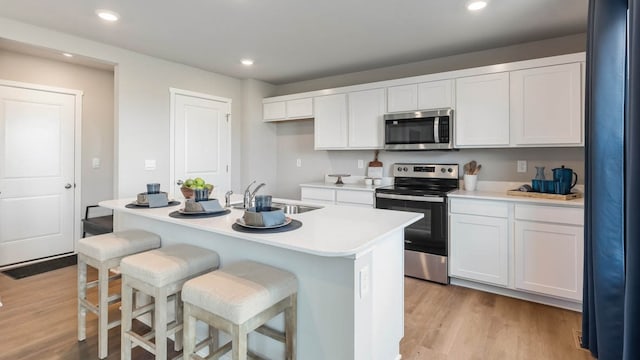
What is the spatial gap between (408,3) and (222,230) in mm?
2112

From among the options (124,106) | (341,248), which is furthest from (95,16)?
(341,248)

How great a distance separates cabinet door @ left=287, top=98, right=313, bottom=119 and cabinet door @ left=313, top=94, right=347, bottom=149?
4.2 inches


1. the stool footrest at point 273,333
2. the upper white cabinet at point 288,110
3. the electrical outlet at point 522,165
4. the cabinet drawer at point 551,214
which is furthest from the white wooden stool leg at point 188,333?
the upper white cabinet at point 288,110

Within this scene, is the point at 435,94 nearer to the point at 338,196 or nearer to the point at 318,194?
the point at 338,196

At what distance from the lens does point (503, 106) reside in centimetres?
320

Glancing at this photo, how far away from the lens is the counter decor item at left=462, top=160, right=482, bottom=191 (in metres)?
3.55

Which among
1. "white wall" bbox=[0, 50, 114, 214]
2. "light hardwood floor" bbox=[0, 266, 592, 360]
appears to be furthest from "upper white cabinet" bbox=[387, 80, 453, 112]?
"white wall" bbox=[0, 50, 114, 214]

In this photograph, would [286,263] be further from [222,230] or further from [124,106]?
[124,106]

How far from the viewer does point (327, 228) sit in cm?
168

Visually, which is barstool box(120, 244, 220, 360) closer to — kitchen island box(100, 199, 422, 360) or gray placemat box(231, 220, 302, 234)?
kitchen island box(100, 199, 422, 360)

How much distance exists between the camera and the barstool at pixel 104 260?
82.8 inches

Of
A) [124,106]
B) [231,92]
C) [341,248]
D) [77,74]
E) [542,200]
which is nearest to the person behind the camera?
[341,248]

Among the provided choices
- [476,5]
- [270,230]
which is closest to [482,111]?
[476,5]

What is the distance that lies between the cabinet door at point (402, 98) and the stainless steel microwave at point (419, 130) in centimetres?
9
